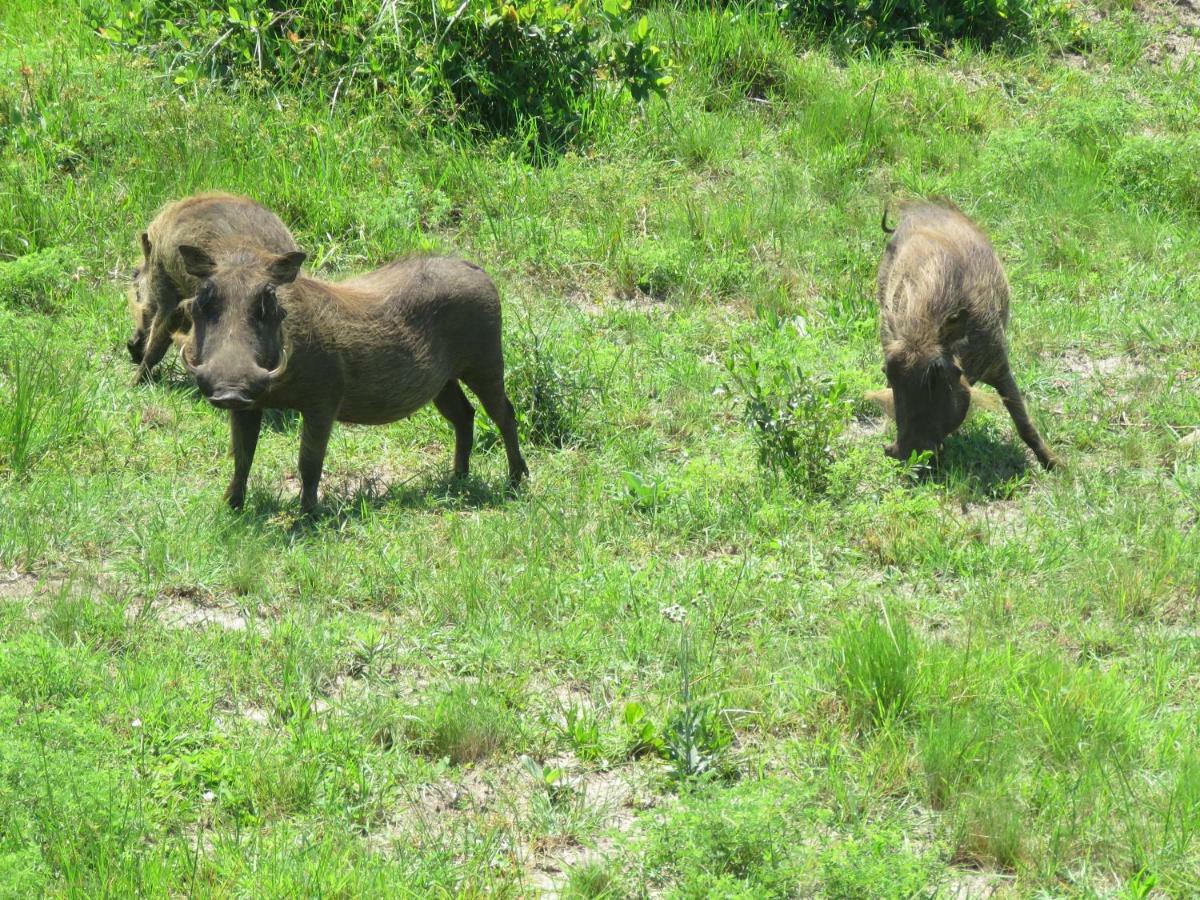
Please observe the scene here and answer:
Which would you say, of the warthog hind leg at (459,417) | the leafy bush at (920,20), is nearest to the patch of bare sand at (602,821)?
the warthog hind leg at (459,417)

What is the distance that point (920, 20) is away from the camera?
34.9 feet

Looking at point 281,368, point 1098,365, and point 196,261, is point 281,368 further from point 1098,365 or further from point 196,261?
point 1098,365

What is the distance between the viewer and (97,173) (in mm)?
8039

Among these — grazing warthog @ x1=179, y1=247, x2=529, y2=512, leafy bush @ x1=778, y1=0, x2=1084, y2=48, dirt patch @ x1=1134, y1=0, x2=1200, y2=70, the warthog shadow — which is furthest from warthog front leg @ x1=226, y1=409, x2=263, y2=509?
dirt patch @ x1=1134, y1=0, x2=1200, y2=70

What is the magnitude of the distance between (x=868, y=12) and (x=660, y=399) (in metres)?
4.80

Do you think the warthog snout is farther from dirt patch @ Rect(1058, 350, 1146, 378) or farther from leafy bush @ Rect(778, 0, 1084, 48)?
leafy bush @ Rect(778, 0, 1084, 48)

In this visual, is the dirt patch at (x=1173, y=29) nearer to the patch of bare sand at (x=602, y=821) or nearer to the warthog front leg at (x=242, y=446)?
the warthog front leg at (x=242, y=446)

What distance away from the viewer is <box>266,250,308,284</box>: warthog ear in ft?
17.6

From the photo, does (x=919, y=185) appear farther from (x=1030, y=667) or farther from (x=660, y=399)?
(x=1030, y=667)

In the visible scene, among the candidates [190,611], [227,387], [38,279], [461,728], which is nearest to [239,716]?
[461,728]

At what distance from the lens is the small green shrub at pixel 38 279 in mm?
7215

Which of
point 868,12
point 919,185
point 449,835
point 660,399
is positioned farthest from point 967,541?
point 868,12

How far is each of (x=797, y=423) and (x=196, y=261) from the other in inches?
95.0

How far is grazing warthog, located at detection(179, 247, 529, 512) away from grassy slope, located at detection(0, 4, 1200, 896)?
0.32 m
